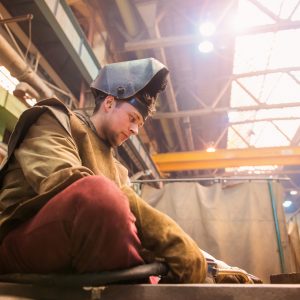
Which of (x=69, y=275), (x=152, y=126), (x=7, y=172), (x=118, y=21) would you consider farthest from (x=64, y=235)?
(x=152, y=126)

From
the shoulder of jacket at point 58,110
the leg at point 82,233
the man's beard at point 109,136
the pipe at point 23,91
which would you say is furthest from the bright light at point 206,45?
the leg at point 82,233

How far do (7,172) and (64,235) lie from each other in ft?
1.86

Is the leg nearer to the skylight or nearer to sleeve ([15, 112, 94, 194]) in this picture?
sleeve ([15, 112, 94, 194])

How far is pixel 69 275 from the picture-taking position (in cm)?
100

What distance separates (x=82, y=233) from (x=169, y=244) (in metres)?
0.36

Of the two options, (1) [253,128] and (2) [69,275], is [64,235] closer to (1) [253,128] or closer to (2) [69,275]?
(2) [69,275]

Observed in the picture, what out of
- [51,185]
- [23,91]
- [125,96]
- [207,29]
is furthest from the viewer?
[207,29]

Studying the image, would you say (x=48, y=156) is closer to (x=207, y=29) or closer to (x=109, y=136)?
(x=109, y=136)

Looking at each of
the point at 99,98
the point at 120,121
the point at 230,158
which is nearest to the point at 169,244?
the point at 120,121

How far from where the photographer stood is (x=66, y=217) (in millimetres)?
999

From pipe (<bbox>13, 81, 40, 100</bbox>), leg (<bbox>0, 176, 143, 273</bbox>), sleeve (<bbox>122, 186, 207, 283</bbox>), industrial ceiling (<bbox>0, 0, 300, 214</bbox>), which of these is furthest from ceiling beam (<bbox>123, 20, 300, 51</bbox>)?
leg (<bbox>0, 176, 143, 273</bbox>)

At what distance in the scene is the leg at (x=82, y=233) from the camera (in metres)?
0.99

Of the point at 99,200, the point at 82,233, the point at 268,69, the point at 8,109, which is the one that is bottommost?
the point at 82,233

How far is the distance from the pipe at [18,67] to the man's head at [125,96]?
1.34 metres
